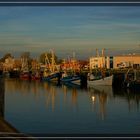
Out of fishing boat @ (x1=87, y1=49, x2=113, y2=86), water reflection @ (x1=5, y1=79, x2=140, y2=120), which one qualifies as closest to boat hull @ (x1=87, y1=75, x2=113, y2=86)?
fishing boat @ (x1=87, y1=49, x2=113, y2=86)

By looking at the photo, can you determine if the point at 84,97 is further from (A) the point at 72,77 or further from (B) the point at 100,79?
(A) the point at 72,77

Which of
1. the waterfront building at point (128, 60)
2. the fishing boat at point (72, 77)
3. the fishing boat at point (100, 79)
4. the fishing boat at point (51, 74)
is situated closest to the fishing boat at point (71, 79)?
the fishing boat at point (72, 77)

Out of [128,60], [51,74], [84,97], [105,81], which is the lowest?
[84,97]

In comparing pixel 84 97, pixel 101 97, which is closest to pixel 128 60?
pixel 101 97

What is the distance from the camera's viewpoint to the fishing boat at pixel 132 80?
19991 millimetres

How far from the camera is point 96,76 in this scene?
24828mm

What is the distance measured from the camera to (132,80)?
Result: 20.7 meters

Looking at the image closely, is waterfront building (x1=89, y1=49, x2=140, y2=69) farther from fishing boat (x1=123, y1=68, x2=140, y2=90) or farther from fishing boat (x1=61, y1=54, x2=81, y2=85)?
fishing boat (x1=61, y1=54, x2=81, y2=85)

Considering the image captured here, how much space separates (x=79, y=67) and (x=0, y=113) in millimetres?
25483

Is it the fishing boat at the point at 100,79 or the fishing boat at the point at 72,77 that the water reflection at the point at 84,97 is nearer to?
the fishing boat at the point at 100,79
